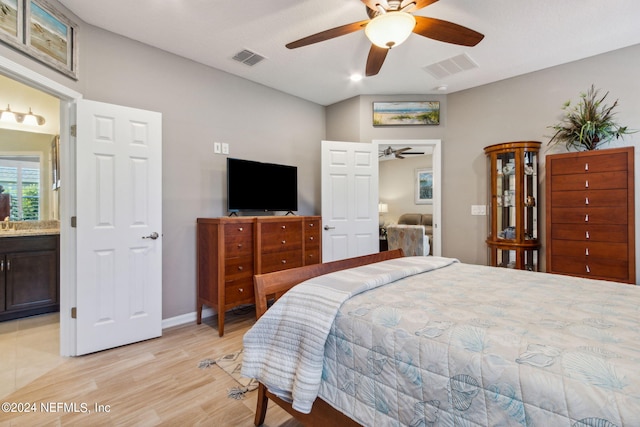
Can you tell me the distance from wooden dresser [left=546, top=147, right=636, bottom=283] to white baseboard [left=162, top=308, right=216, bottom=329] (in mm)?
3435

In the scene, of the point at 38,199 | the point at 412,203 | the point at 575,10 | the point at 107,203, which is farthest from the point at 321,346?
the point at 412,203

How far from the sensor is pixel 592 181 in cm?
277

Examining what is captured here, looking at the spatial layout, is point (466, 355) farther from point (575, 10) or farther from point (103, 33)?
point (103, 33)

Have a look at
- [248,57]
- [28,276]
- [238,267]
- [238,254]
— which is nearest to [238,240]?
[238,254]

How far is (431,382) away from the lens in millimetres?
967

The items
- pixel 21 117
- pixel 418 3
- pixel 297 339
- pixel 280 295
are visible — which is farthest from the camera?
pixel 21 117

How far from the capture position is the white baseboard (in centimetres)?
299

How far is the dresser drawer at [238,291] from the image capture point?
2.90m

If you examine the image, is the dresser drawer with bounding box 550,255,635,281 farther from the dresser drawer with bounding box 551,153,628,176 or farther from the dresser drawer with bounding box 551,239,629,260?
the dresser drawer with bounding box 551,153,628,176

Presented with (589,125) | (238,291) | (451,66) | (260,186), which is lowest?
(238,291)

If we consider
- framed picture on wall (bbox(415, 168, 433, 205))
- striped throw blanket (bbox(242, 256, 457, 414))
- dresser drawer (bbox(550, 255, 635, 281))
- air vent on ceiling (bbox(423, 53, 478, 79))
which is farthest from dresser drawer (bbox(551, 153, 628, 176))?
framed picture on wall (bbox(415, 168, 433, 205))

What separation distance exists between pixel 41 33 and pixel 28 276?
2.42 meters

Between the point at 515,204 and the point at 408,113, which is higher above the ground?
the point at 408,113

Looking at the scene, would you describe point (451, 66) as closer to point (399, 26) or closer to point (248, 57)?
point (399, 26)
